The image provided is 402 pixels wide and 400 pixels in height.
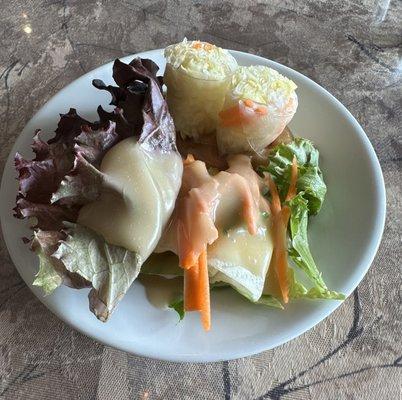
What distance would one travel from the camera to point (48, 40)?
1.46 m

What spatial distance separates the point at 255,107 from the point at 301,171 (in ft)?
0.50

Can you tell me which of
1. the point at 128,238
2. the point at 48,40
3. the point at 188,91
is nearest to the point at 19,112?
the point at 48,40

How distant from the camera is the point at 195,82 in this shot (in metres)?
0.99

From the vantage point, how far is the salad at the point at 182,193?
0.82 meters

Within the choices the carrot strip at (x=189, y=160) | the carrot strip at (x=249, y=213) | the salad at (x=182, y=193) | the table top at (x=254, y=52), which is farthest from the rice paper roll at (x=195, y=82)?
the table top at (x=254, y=52)

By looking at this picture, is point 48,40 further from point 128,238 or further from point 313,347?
point 313,347

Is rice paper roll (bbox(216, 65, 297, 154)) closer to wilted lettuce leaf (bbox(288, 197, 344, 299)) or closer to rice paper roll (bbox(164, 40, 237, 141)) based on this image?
rice paper roll (bbox(164, 40, 237, 141))

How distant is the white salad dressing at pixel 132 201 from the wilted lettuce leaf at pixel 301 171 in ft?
0.73

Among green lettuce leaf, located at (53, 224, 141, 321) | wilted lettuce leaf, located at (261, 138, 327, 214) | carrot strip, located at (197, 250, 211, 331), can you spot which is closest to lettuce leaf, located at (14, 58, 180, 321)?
green lettuce leaf, located at (53, 224, 141, 321)

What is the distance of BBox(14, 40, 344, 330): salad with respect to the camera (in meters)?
0.82

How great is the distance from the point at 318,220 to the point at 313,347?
24 cm

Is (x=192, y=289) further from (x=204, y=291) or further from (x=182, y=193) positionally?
(x=182, y=193)

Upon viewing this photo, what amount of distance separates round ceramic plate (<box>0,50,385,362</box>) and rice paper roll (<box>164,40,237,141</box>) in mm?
192

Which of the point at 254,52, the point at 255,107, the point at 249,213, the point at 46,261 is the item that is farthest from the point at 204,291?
the point at 254,52
